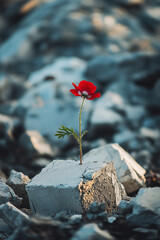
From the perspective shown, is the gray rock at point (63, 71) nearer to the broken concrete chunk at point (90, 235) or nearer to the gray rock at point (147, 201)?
the gray rock at point (147, 201)

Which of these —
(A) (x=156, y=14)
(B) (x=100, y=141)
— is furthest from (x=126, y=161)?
(A) (x=156, y=14)

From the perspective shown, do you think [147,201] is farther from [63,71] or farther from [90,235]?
[63,71]

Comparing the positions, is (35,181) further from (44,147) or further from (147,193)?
(44,147)

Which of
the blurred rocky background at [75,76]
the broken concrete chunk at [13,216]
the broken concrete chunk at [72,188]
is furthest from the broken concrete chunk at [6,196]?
the blurred rocky background at [75,76]

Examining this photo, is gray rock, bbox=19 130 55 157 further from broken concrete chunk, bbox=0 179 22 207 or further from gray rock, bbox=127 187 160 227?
gray rock, bbox=127 187 160 227

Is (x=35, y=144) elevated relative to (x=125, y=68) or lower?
lower

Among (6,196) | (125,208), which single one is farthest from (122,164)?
(6,196)
